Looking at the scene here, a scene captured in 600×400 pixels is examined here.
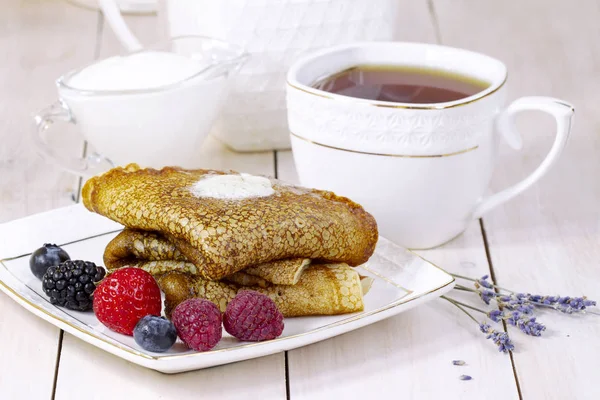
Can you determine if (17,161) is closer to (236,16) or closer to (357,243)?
(236,16)

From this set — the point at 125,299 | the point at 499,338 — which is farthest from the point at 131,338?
the point at 499,338

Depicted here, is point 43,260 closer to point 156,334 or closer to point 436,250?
point 156,334

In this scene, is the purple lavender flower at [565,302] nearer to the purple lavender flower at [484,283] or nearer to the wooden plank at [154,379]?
the purple lavender flower at [484,283]

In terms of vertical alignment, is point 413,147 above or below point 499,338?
above

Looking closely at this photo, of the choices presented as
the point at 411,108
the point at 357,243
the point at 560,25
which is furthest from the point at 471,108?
the point at 560,25

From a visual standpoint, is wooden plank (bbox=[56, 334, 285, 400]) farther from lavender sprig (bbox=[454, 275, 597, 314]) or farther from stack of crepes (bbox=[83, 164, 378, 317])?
lavender sprig (bbox=[454, 275, 597, 314])

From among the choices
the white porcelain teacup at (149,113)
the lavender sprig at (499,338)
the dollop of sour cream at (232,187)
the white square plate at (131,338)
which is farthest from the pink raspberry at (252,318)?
the white porcelain teacup at (149,113)
